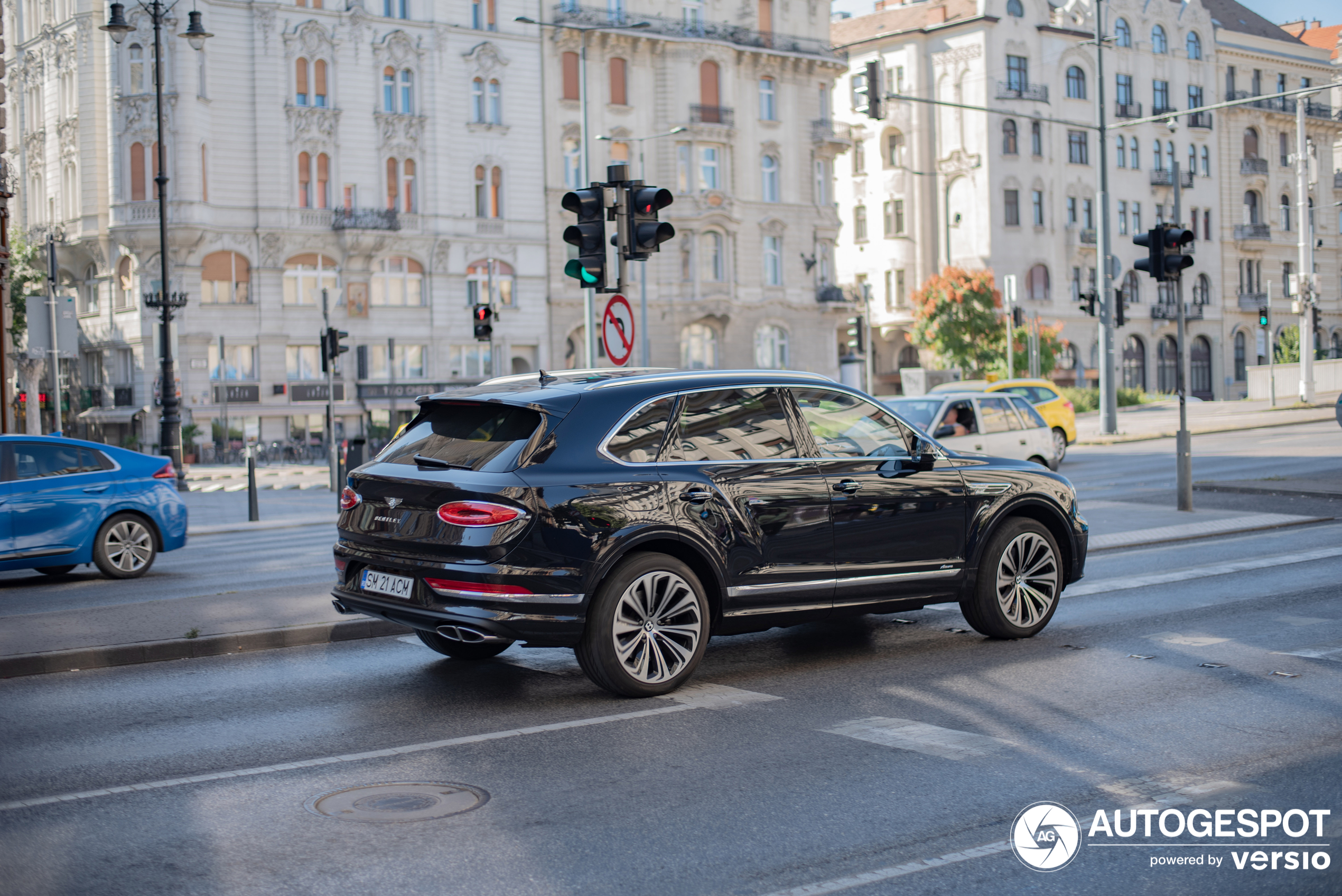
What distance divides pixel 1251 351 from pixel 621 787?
86424 millimetres

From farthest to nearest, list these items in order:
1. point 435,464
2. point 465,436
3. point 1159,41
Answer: point 1159,41
point 465,436
point 435,464

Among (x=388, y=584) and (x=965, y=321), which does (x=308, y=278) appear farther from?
(x=388, y=584)

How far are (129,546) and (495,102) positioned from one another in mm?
45619

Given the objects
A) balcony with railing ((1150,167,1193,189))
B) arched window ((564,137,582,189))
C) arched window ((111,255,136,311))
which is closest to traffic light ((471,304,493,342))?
arched window ((111,255,136,311))

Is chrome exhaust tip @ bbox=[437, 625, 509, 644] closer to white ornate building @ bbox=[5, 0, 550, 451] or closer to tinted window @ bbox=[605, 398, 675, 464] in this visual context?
tinted window @ bbox=[605, 398, 675, 464]

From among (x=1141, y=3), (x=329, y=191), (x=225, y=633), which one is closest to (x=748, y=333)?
(x=329, y=191)

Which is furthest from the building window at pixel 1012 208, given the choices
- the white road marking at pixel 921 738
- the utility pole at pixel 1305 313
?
the white road marking at pixel 921 738

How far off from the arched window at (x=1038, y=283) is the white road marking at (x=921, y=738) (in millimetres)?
70251

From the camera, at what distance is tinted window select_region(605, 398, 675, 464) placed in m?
7.57

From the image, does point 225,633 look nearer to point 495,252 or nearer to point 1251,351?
point 495,252

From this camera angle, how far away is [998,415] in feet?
73.3

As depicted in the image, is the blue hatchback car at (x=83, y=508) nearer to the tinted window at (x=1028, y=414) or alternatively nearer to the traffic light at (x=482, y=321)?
the tinted window at (x=1028, y=414)

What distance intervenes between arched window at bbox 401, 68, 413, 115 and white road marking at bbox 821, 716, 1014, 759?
51.5 m

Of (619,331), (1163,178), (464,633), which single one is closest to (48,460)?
(619,331)
